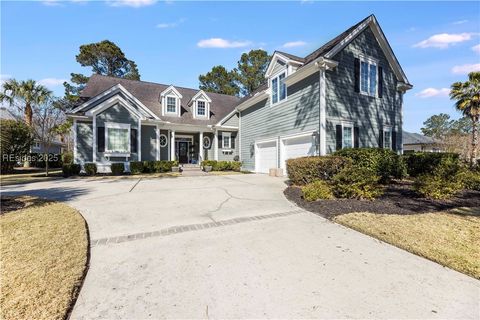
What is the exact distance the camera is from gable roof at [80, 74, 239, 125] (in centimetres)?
1925

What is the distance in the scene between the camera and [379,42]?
14070mm

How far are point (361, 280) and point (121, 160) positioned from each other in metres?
16.6

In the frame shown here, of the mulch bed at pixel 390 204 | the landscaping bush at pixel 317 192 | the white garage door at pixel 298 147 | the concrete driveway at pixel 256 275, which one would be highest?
the white garage door at pixel 298 147

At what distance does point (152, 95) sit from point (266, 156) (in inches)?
472

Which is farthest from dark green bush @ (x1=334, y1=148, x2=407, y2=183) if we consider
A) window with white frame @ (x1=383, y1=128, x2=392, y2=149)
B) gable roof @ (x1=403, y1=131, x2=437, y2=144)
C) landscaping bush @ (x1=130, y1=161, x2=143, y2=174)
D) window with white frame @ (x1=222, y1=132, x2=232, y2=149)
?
gable roof @ (x1=403, y1=131, x2=437, y2=144)

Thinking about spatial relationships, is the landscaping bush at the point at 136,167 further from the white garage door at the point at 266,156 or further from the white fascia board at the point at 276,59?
the white fascia board at the point at 276,59

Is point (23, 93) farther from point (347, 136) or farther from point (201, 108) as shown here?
point (347, 136)

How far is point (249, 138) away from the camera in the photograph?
63.8 feet

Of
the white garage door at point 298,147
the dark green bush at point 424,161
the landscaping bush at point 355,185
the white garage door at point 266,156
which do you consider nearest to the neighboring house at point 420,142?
the dark green bush at point 424,161

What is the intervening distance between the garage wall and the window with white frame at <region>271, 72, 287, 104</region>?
408 millimetres

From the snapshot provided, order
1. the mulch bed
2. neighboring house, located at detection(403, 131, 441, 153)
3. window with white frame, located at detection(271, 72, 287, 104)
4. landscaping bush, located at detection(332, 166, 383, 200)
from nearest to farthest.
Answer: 1. the mulch bed
2. landscaping bush, located at detection(332, 166, 383, 200)
3. window with white frame, located at detection(271, 72, 287, 104)
4. neighboring house, located at detection(403, 131, 441, 153)

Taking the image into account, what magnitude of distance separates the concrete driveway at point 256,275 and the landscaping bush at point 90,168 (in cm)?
1172

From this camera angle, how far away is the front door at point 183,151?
21734mm

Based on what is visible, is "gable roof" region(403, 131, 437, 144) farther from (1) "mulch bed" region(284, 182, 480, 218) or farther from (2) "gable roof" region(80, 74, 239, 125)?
(1) "mulch bed" region(284, 182, 480, 218)
